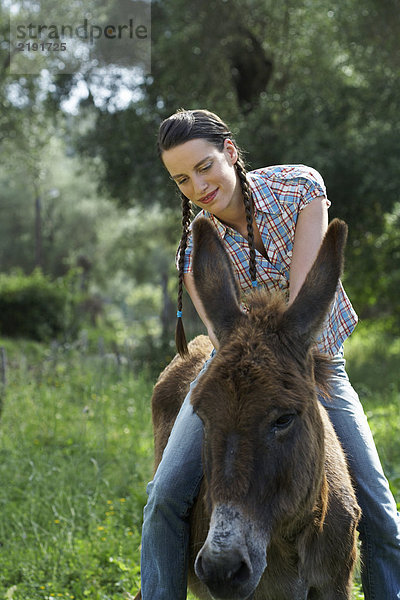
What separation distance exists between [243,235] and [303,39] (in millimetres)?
14353

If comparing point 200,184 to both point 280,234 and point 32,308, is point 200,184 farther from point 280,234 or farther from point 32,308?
point 32,308

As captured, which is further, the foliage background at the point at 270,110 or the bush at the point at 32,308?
the bush at the point at 32,308

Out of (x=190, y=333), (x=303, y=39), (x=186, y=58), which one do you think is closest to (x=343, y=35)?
(x=303, y=39)

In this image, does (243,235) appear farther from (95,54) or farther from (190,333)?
(95,54)

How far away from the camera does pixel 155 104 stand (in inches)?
625

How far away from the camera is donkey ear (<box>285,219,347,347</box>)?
2693 mm

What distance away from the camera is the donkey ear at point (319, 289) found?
2693mm

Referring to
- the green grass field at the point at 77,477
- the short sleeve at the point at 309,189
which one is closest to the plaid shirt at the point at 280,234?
the short sleeve at the point at 309,189

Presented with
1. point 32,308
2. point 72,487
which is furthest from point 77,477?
point 32,308

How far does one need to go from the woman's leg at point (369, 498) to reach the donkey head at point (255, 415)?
1.74ft

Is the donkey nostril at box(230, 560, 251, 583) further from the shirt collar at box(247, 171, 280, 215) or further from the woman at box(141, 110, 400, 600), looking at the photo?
the shirt collar at box(247, 171, 280, 215)

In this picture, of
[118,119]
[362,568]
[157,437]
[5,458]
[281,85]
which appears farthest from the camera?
[281,85]

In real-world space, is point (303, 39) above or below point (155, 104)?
above

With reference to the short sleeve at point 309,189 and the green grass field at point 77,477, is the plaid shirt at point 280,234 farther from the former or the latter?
the green grass field at point 77,477
